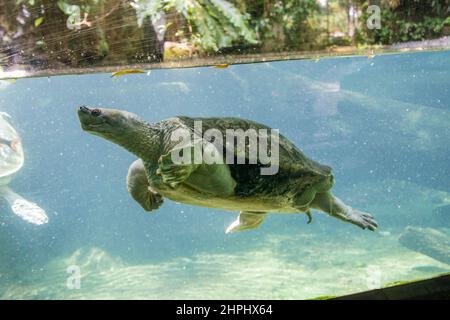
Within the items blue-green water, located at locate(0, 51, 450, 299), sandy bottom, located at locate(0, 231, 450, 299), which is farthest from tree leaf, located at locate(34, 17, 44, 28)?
sandy bottom, located at locate(0, 231, 450, 299)

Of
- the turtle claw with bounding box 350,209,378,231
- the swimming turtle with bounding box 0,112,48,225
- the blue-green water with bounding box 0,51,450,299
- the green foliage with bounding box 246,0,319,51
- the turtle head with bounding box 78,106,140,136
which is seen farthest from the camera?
the swimming turtle with bounding box 0,112,48,225

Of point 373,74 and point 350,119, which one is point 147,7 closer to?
point 373,74

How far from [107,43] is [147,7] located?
0.30m

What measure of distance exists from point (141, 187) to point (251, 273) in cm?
512

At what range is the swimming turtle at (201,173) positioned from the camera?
2102 millimetres

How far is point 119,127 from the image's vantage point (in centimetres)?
221

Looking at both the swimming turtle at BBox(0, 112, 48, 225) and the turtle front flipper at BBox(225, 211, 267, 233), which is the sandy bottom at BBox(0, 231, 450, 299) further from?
the turtle front flipper at BBox(225, 211, 267, 233)

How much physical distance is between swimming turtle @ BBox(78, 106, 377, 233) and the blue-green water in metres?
2.12

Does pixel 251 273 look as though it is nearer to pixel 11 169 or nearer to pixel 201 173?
pixel 11 169

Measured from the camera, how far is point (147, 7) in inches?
79.4

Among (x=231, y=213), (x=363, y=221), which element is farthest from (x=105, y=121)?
(x=231, y=213)

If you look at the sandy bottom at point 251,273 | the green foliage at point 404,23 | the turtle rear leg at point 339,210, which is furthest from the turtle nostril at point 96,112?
the sandy bottom at point 251,273

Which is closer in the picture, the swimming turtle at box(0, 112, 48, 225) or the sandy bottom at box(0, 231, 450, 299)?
the sandy bottom at box(0, 231, 450, 299)

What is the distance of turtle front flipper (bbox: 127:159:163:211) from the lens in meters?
2.78
